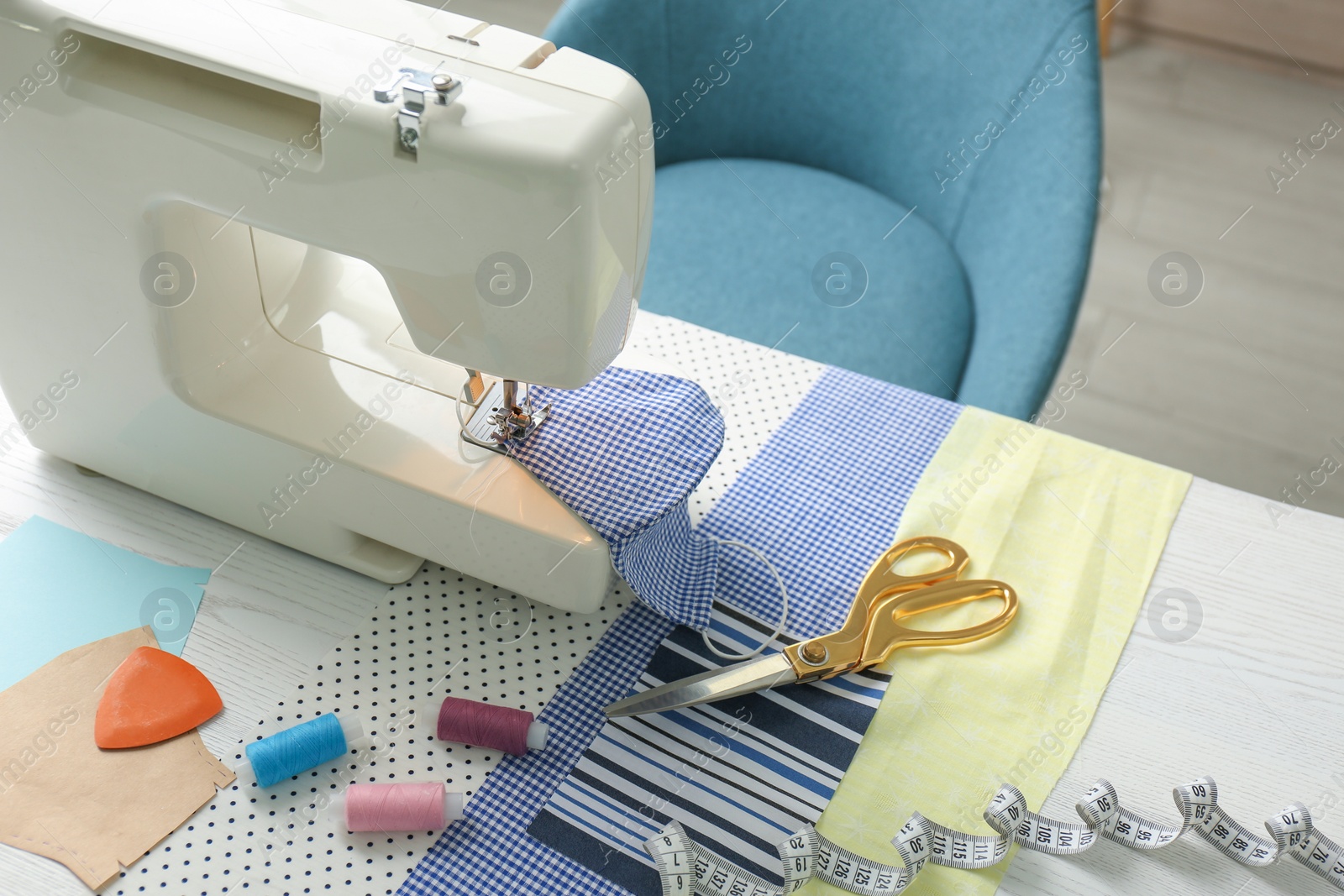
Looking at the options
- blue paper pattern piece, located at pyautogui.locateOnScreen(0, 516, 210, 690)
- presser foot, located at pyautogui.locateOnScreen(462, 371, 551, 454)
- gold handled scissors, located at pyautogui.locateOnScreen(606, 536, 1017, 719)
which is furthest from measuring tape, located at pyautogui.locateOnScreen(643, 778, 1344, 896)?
blue paper pattern piece, located at pyautogui.locateOnScreen(0, 516, 210, 690)

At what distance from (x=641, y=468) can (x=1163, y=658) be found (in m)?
0.54

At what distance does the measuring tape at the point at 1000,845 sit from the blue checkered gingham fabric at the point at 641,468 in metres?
0.23

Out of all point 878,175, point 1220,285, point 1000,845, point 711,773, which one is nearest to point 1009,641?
point 1000,845

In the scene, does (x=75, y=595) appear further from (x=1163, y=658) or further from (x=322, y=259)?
(x=1163, y=658)

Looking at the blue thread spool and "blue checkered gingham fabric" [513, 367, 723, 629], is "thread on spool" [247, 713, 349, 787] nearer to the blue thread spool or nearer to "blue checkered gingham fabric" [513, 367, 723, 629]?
the blue thread spool

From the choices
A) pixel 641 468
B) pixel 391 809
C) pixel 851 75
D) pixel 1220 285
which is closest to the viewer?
pixel 391 809

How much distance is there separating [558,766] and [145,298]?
0.55 m

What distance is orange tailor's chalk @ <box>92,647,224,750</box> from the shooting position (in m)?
0.91

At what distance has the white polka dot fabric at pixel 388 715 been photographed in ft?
2.77

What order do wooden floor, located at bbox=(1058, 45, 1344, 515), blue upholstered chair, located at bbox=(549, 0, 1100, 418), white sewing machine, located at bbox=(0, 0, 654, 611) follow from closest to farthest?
white sewing machine, located at bbox=(0, 0, 654, 611) < blue upholstered chair, located at bbox=(549, 0, 1100, 418) < wooden floor, located at bbox=(1058, 45, 1344, 515)

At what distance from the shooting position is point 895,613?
3.39ft

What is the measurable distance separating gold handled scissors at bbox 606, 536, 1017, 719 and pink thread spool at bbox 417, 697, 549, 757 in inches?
2.8

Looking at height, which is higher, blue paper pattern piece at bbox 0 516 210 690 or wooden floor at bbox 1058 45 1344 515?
blue paper pattern piece at bbox 0 516 210 690

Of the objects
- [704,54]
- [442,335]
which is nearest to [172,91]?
[442,335]
